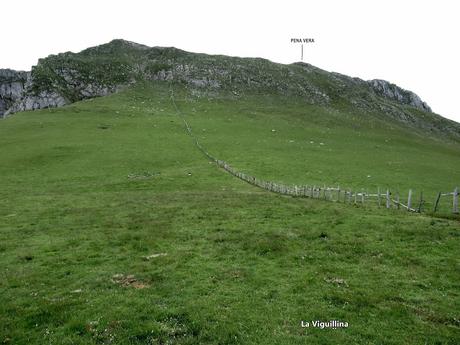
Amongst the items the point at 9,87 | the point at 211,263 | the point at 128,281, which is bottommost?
the point at 128,281

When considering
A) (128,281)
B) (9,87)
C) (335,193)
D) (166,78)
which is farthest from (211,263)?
(9,87)

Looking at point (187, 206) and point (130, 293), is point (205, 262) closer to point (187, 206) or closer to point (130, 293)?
point (130, 293)

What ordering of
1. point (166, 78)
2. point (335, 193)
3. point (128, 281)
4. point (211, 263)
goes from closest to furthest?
point (128, 281) → point (211, 263) → point (335, 193) → point (166, 78)

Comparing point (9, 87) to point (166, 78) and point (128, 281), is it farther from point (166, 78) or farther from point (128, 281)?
point (128, 281)

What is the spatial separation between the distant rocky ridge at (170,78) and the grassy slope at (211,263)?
87828 millimetres

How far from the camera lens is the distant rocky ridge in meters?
137

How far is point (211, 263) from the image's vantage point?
21219 mm

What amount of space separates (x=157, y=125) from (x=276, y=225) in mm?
75815

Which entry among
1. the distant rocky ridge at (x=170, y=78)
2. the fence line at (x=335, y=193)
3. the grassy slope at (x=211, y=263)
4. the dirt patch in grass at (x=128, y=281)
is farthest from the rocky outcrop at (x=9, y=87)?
the dirt patch in grass at (x=128, y=281)

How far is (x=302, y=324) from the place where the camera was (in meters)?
14.6

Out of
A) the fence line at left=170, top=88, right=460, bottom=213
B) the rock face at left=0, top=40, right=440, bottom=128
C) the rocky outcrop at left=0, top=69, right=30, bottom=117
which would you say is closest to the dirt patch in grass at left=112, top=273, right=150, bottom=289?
the fence line at left=170, top=88, right=460, bottom=213

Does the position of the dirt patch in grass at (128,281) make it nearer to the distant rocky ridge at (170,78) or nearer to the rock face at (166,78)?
the distant rocky ridge at (170,78)

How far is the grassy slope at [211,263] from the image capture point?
47.6 feet

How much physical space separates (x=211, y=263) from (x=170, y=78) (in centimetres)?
14018
